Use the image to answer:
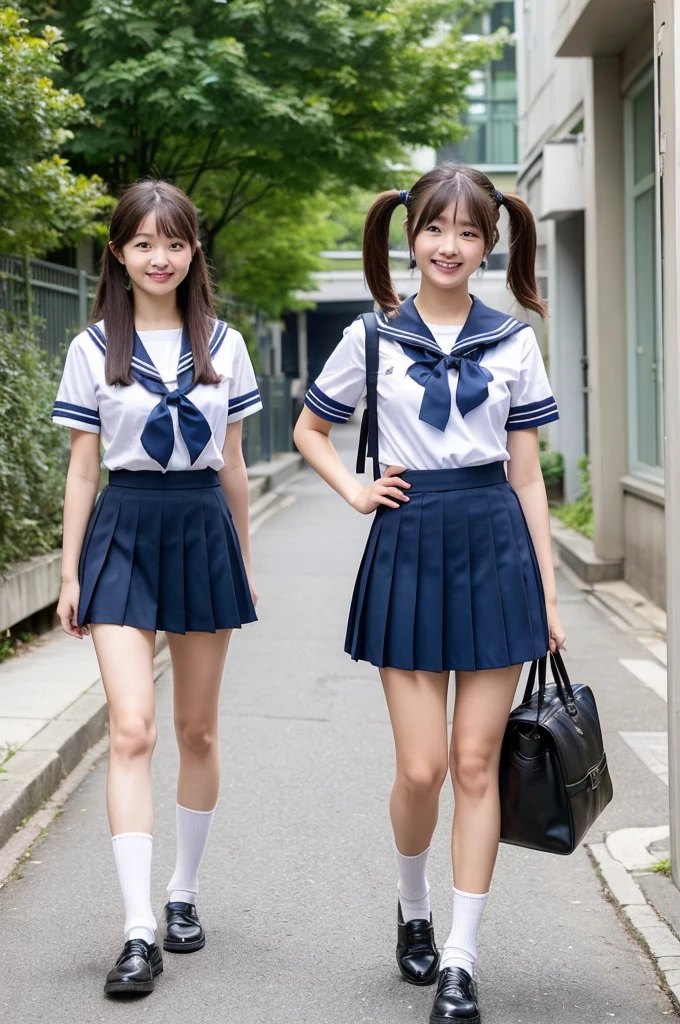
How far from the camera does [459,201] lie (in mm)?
3424

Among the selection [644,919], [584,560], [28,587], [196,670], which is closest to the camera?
[196,670]

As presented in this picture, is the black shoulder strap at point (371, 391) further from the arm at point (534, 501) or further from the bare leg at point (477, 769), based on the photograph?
the bare leg at point (477, 769)

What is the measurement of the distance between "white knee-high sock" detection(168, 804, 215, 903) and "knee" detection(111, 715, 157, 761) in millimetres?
434

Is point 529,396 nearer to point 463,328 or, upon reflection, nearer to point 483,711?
point 463,328

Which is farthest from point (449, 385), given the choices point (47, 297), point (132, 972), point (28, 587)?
point (47, 297)

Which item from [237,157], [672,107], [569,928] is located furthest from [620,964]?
[237,157]

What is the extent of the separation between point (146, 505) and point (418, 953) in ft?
4.60

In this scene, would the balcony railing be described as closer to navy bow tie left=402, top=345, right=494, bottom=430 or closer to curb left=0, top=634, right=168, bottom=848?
curb left=0, top=634, right=168, bottom=848

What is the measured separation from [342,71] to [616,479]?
5.97 metres

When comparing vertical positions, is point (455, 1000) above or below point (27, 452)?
below

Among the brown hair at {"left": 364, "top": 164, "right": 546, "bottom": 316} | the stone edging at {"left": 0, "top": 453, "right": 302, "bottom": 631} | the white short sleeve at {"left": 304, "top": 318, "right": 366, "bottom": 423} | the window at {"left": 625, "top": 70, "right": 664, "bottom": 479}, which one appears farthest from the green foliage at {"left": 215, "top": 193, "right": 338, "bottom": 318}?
the white short sleeve at {"left": 304, "top": 318, "right": 366, "bottom": 423}

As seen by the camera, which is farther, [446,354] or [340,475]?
[340,475]

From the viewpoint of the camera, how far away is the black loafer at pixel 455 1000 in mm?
3348

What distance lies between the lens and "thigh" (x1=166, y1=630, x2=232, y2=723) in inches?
151
